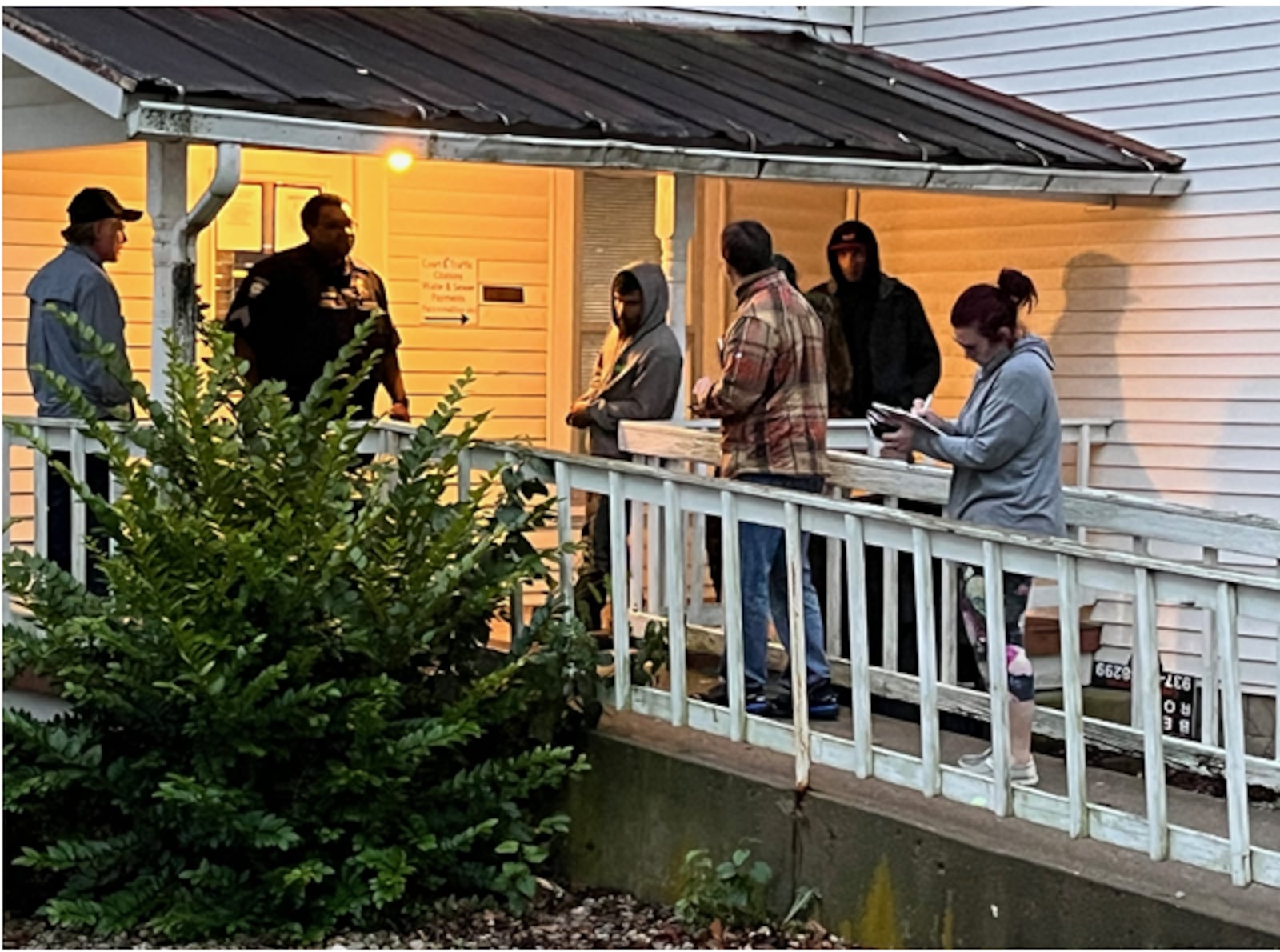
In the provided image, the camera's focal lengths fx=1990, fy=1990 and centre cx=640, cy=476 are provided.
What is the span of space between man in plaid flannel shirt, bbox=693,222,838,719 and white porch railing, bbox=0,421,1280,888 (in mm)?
231

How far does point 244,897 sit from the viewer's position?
5703mm

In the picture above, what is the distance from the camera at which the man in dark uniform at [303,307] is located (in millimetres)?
7641

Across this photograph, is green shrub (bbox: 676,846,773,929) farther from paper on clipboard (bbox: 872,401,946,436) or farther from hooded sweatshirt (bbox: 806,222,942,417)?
hooded sweatshirt (bbox: 806,222,942,417)

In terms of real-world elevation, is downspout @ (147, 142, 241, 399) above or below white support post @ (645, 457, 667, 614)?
above

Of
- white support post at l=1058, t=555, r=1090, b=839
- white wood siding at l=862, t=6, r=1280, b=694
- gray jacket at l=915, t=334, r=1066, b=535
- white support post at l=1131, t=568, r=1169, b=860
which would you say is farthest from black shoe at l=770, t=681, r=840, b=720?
white wood siding at l=862, t=6, r=1280, b=694

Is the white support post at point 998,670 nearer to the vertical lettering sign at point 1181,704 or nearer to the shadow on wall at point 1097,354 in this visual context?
the vertical lettering sign at point 1181,704

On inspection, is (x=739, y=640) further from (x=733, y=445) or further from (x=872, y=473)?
(x=872, y=473)

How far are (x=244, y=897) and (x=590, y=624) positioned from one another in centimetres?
185

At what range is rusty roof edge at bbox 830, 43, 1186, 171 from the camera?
31.3ft

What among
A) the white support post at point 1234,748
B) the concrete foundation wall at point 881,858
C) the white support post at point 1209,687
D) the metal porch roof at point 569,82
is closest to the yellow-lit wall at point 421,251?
the metal porch roof at point 569,82

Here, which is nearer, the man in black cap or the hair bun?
the hair bun

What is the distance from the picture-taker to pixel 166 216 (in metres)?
7.21

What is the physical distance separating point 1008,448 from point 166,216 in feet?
10.8

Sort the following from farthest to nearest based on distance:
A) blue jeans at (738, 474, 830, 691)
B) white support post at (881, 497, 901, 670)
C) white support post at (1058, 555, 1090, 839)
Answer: white support post at (881, 497, 901, 670) < blue jeans at (738, 474, 830, 691) < white support post at (1058, 555, 1090, 839)
